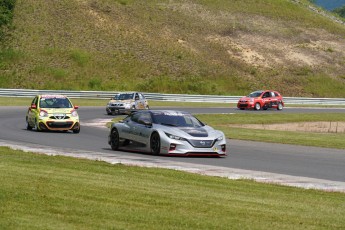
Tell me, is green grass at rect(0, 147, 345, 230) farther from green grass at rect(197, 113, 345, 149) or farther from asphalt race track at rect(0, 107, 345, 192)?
green grass at rect(197, 113, 345, 149)

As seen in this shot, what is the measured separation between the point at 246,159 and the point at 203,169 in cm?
409

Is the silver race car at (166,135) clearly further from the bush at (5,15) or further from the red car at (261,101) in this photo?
the bush at (5,15)

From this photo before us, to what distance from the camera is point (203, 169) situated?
62.8 feet

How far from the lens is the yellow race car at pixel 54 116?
33.0 metres

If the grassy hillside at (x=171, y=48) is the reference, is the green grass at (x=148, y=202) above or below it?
below

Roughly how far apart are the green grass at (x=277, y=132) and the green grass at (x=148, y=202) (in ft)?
48.5

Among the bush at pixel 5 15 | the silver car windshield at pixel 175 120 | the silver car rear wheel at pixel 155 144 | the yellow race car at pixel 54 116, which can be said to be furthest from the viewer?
the bush at pixel 5 15

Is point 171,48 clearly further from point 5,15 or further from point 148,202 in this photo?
point 148,202

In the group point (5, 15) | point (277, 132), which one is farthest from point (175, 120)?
point (5, 15)

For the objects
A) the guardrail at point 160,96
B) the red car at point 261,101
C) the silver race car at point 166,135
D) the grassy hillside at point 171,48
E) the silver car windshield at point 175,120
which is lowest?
the guardrail at point 160,96

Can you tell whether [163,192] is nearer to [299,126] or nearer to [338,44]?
[299,126]

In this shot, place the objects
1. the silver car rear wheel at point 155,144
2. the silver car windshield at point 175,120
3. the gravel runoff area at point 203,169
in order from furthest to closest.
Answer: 1. the silver car windshield at point 175,120
2. the silver car rear wheel at point 155,144
3. the gravel runoff area at point 203,169

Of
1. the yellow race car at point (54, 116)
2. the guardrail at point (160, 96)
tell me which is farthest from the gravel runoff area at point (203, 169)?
the guardrail at point (160, 96)

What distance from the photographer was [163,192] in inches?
530
